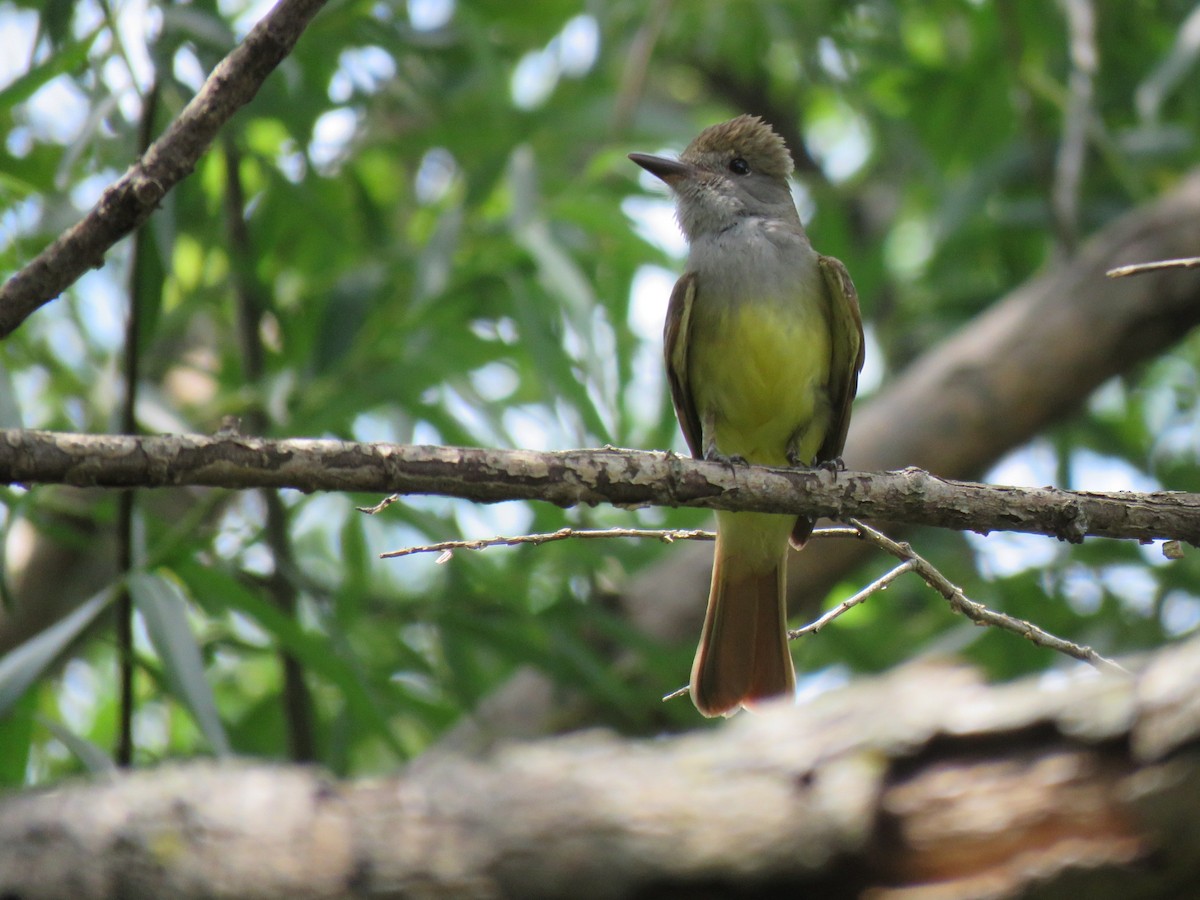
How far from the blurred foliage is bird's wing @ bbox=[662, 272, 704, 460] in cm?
22

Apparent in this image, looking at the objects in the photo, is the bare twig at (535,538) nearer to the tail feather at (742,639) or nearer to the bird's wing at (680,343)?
the tail feather at (742,639)

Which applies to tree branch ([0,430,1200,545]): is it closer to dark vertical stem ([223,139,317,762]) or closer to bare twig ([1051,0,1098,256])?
dark vertical stem ([223,139,317,762])

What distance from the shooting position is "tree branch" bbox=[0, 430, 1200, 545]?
2.26 metres

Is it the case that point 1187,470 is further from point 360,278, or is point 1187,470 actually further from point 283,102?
point 283,102

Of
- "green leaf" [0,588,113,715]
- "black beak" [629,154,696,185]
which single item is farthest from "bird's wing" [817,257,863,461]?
"green leaf" [0,588,113,715]

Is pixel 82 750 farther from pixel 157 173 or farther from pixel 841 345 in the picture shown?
pixel 841 345

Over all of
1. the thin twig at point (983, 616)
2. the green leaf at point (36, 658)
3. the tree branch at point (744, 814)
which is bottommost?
the tree branch at point (744, 814)

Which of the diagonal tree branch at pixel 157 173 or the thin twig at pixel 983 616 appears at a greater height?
the diagonal tree branch at pixel 157 173

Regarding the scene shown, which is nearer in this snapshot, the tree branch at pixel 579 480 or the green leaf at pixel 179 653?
the tree branch at pixel 579 480

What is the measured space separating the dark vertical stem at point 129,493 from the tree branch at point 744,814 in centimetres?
125

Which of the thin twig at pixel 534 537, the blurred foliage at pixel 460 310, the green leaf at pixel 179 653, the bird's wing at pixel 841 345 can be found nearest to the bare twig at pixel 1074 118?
the blurred foliage at pixel 460 310

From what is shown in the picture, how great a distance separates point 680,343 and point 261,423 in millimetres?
1639

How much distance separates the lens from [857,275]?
5918 mm

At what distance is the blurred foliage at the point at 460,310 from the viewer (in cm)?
429
